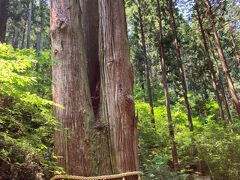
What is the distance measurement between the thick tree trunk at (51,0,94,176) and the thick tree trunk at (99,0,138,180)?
0.22m

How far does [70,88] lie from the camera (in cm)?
325

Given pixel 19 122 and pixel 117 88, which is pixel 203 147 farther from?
pixel 19 122

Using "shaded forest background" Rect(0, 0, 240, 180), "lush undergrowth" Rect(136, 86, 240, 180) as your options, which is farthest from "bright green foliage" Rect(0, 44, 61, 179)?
"lush undergrowth" Rect(136, 86, 240, 180)

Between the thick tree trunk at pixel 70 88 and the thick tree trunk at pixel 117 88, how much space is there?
0.22 meters

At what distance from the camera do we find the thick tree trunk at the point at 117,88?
316 centimetres

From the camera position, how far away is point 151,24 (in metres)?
22.3

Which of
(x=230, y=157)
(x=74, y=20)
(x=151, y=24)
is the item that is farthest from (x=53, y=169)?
(x=151, y=24)

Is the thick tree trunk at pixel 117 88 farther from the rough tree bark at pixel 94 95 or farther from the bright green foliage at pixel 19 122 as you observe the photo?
the bright green foliage at pixel 19 122

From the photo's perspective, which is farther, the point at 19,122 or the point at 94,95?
the point at 94,95

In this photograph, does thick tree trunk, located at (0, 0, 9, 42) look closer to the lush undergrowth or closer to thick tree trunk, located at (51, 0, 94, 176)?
thick tree trunk, located at (51, 0, 94, 176)

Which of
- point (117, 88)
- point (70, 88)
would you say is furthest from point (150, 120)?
point (70, 88)

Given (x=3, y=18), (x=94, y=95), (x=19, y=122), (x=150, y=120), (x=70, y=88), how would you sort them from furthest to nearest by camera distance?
(x=150, y=120) → (x=3, y=18) → (x=94, y=95) → (x=70, y=88) → (x=19, y=122)

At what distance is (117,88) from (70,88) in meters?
0.49

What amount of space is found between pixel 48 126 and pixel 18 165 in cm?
51
